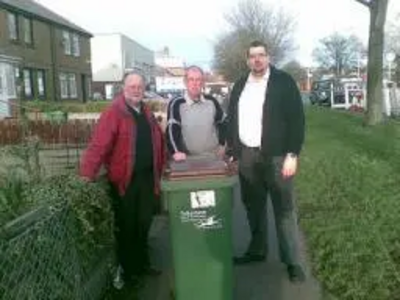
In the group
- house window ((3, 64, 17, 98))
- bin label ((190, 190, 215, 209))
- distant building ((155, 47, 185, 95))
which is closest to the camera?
bin label ((190, 190, 215, 209))

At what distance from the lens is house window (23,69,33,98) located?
40469 mm

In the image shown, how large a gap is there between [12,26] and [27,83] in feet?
11.2

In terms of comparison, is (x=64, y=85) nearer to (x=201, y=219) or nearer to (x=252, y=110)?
(x=252, y=110)

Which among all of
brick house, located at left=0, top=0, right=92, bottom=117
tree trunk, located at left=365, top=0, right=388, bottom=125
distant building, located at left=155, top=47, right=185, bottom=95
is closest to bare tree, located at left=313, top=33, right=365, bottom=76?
distant building, located at left=155, top=47, right=185, bottom=95

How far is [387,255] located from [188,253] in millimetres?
2138

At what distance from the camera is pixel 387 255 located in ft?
20.8

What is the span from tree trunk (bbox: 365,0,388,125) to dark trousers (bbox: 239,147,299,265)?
15388mm

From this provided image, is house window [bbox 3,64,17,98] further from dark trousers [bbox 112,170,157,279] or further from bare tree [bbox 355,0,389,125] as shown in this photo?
dark trousers [bbox 112,170,157,279]

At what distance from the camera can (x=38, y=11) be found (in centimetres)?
4466

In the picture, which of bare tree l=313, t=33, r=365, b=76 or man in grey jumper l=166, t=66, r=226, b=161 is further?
bare tree l=313, t=33, r=365, b=76

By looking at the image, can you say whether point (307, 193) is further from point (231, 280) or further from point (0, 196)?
point (0, 196)

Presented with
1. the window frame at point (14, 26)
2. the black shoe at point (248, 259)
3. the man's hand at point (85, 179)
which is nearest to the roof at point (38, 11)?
the window frame at point (14, 26)

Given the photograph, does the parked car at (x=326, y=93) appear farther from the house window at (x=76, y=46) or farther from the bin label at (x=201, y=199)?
the bin label at (x=201, y=199)


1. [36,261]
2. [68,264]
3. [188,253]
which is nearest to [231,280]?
[188,253]
